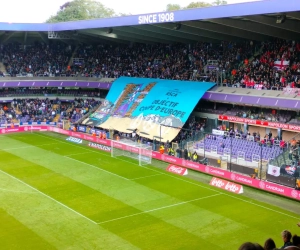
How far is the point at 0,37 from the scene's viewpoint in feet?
190

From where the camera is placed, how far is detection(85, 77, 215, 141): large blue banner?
40312 millimetres

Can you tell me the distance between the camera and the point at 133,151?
35406mm

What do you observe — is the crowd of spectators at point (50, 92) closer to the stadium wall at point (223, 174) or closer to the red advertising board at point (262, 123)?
the stadium wall at point (223, 174)

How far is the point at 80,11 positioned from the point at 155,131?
79.5m

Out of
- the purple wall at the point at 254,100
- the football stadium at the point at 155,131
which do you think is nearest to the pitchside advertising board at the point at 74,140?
the football stadium at the point at 155,131

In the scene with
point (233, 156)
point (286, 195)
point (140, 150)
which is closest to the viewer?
point (286, 195)

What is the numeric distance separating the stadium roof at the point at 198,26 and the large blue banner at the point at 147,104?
501 centimetres

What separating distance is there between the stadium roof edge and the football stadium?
0.33ft

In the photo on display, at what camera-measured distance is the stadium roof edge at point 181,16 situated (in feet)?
95.3

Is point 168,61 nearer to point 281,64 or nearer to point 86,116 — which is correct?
point 86,116

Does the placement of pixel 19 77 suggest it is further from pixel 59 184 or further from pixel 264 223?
pixel 264 223

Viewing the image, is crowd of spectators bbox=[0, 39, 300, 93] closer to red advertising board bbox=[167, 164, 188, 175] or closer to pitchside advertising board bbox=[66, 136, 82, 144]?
red advertising board bbox=[167, 164, 188, 175]

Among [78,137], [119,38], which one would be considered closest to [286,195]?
[78,137]

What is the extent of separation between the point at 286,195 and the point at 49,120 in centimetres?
3417
